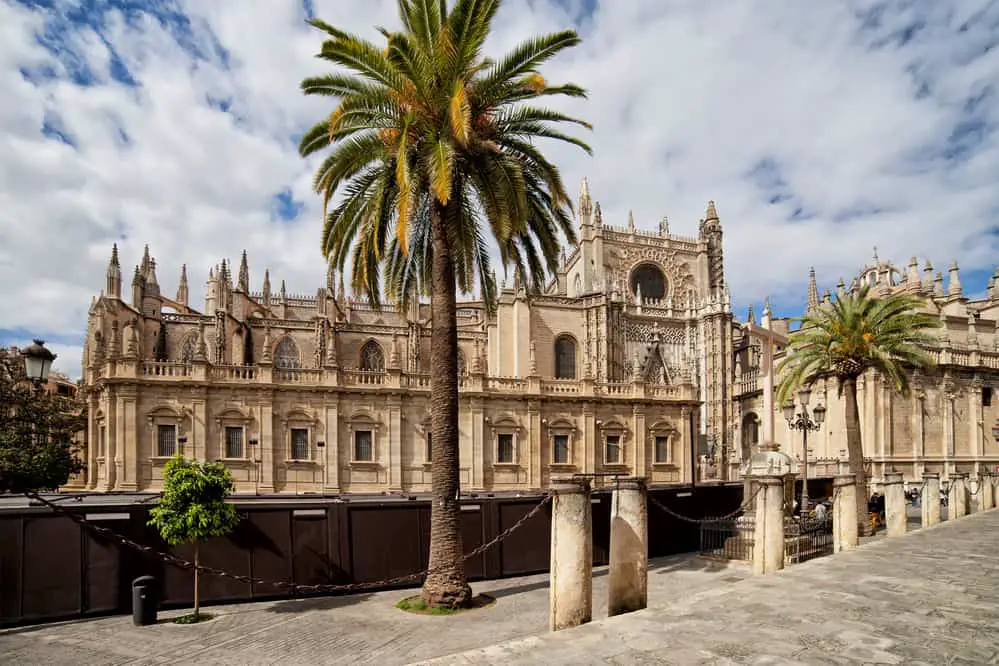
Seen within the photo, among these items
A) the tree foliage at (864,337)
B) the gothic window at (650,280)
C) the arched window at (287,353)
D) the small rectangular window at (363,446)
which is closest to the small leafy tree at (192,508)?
the small rectangular window at (363,446)

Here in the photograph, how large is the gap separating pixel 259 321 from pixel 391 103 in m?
30.5

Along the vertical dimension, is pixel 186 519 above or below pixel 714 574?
above

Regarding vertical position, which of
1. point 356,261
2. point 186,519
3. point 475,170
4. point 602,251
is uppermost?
point 602,251

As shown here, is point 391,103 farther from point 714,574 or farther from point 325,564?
point 714,574

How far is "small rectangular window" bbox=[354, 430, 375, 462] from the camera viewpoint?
88.1 ft

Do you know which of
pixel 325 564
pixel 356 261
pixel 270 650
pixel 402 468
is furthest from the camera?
pixel 402 468

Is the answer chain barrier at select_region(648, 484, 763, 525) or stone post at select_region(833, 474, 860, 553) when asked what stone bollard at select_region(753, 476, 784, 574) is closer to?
chain barrier at select_region(648, 484, 763, 525)

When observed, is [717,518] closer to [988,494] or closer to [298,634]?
[298,634]

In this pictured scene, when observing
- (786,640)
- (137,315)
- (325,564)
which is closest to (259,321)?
(137,315)

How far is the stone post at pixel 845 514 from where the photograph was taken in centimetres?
1301

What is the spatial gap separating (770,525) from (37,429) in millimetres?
33929

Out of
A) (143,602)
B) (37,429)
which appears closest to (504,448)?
(143,602)

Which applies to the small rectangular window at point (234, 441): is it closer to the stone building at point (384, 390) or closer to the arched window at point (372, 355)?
the stone building at point (384, 390)

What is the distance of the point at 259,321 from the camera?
39.6m
